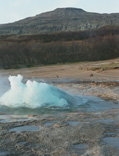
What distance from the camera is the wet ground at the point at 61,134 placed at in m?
5.60

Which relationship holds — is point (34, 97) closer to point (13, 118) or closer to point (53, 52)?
point (13, 118)

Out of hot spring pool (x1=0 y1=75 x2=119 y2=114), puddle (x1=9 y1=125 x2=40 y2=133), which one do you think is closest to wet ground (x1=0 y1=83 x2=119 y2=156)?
puddle (x1=9 y1=125 x2=40 y2=133)

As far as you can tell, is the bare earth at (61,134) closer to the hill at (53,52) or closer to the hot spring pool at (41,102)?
the hot spring pool at (41,102)

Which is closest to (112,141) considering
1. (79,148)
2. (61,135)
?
(79,148)

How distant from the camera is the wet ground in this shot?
18.4ft

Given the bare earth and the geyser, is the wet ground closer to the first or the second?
the bare earth

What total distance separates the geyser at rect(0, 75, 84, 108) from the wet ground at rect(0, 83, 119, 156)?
1.43 meters

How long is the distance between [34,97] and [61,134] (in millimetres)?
4275

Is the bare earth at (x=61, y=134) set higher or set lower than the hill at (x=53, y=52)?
lower

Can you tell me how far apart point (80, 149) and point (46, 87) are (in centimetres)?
607

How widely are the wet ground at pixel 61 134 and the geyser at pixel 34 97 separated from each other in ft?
4.69

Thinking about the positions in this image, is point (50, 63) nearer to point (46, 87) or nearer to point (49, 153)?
point (46, 87)

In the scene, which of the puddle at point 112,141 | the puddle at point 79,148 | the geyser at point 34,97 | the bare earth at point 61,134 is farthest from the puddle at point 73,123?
the geyser at point 34,97

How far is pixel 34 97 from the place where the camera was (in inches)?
424
